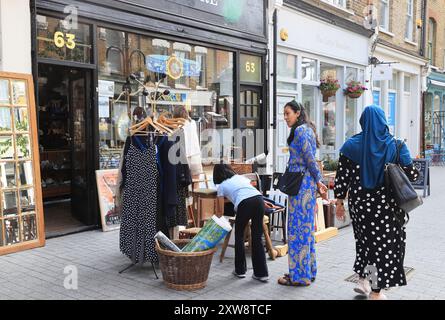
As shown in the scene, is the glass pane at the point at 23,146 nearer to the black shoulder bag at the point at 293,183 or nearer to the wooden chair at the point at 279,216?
the wooden chair at the point at 279,216

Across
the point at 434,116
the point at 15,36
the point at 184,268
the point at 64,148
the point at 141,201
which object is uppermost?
the point at 15,36

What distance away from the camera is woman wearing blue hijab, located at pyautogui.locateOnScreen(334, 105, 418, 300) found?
429cm

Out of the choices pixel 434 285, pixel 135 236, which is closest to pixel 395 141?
pixel 434 285

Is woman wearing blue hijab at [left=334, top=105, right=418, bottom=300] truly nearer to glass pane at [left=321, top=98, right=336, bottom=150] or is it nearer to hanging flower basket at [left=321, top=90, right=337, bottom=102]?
hanging flower basket at [left=321, top=90, right=337, bottom=102]

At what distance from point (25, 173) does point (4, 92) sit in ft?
3.36

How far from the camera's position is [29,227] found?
6.31 metres

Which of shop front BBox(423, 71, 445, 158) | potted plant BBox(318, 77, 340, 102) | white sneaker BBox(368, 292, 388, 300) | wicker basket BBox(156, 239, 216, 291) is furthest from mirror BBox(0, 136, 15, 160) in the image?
shop front BBox(423, 71, 445, 158)

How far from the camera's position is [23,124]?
6309 mm

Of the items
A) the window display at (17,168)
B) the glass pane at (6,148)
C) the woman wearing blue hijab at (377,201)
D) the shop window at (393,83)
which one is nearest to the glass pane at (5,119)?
the window display at (17,168)

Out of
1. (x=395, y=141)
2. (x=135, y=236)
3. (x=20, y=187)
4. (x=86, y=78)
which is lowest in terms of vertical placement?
(x=135, y=236)

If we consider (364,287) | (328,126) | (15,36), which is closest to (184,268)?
(364,287)

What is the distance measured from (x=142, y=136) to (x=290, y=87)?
7.55 meters

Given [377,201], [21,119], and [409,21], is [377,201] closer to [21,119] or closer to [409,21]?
[21,119]
